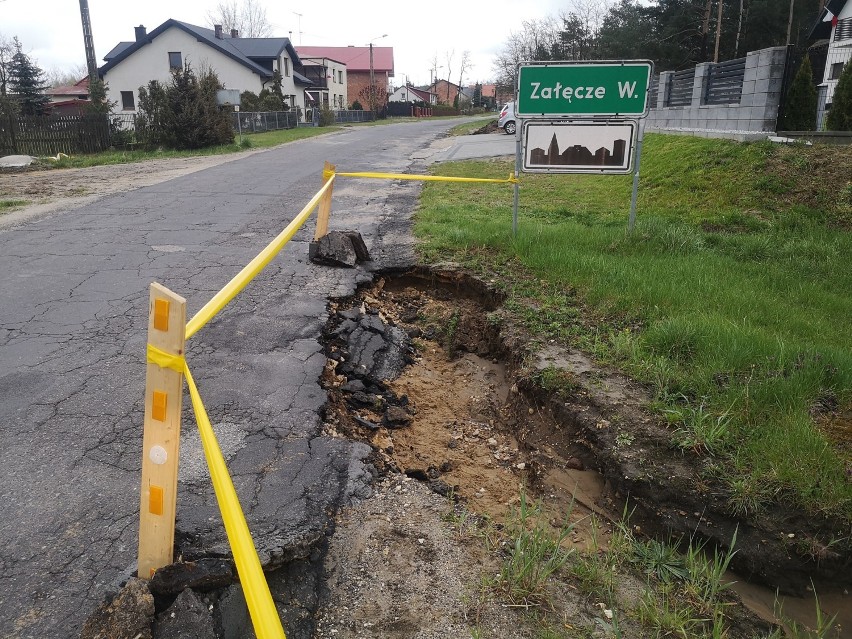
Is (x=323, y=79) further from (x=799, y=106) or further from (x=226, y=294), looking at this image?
(x=226, y=294)

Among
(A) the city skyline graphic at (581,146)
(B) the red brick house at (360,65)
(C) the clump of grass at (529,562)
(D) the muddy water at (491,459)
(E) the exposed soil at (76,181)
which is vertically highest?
(B) the red brick house at (360,65)

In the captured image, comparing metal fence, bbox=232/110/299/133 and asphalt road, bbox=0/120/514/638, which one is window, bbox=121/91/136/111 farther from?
asphalt road, bbox=0/120/514/638

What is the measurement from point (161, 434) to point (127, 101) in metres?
50.9

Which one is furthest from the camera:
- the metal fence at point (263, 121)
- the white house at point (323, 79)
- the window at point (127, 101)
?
the white house at point (323, 79)

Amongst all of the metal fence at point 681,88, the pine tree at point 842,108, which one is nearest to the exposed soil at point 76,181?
the metal fence at point 681,88

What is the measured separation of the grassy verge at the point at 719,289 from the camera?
11.5ft

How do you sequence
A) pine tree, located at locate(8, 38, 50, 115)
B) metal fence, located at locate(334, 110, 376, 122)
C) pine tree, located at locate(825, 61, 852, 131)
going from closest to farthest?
pine tree, located at locate(825, 61, 852, 131)
pine tree, located at locate(8, 38, 50, 115)
metal fence, located at locate(334, 110, 376, 122)

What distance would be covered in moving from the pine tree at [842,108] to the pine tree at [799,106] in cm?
46

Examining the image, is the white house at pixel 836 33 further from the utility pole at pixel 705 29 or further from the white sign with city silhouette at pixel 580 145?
the white sign with city silhouette at pixel 580 145

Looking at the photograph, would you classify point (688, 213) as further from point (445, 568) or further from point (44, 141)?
point (44, 141)

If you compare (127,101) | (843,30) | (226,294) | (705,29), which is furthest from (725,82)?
(127,101)

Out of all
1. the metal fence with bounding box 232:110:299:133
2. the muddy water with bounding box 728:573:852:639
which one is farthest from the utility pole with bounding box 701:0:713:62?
the muddy water with bounding box 728:573:852:639

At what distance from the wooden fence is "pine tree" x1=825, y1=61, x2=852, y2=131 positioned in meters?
23.7

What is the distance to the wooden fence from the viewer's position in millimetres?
21016
